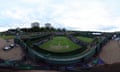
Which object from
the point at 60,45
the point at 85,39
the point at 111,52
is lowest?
the point at 111,52

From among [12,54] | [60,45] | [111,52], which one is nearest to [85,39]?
[60,45]

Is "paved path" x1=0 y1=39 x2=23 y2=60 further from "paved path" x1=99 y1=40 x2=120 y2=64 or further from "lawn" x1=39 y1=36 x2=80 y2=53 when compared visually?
"paved path" x1=99 y1=40 x2=120 y2=64

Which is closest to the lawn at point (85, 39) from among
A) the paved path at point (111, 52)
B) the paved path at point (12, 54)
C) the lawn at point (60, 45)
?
the lawn at point (60, 45)

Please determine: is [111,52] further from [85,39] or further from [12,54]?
[12,54]

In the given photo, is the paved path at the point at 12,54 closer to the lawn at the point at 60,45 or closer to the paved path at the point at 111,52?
the lawn at the point at 60,45

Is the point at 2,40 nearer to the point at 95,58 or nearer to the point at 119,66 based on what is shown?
the point at 95,58

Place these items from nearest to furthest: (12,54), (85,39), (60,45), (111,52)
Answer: (111,52) < (12,54) < (60,45) < (85,39)

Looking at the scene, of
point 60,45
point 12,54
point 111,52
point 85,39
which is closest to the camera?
point 111,52
